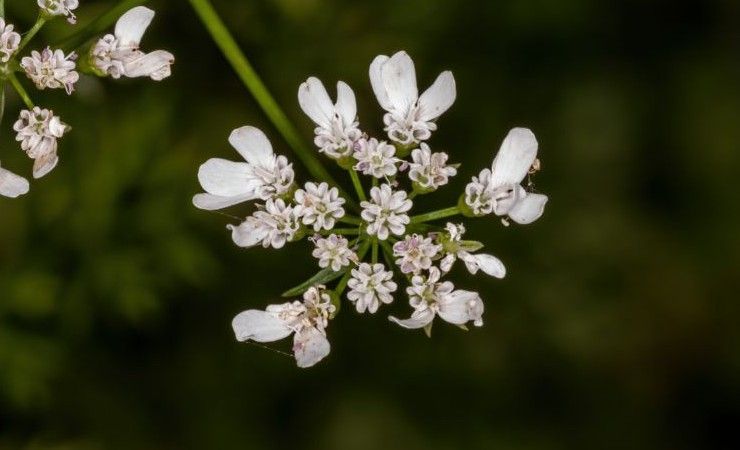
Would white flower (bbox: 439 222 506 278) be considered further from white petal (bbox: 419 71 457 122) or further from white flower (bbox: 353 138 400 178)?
white petal (bbox: 419 71 457 122)

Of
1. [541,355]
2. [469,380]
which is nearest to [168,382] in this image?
[469,380]

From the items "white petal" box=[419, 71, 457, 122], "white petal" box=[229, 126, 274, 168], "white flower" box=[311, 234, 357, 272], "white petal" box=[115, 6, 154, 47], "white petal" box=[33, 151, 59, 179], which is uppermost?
"white petal" box=[115, 6, 154, 47]

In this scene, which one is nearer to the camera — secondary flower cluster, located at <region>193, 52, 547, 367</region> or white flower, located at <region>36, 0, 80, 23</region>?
secondary flower cluster, located at <region>193, 52, 547, 367</region>

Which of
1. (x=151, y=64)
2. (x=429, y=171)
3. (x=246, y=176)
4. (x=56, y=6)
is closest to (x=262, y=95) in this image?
(x=246, y=176)

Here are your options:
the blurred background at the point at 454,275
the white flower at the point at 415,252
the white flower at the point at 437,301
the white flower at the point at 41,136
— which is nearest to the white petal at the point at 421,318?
the white flower at the point at 437,301

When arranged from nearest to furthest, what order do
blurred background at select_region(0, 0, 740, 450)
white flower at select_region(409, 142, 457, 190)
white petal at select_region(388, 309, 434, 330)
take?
white petal at select_region(388, 309, 434, 330)
white flower at select_region(409, 142, 457, 190)
blurred background at select_region(0, 0, 740, 450)

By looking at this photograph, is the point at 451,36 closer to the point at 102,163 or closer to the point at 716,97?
the point at 716,97

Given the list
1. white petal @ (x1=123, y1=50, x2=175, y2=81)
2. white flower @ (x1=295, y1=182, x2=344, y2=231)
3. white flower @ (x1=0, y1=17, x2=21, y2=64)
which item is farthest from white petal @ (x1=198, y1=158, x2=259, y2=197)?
white flower @ (x1=0, y1=17, x2=21, y2=64)
